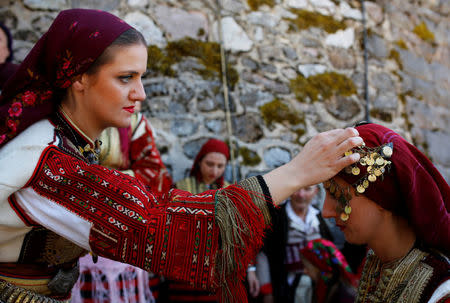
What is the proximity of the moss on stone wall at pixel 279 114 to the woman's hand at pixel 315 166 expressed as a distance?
2.88 metres

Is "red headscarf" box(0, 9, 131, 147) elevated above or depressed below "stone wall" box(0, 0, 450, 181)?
above

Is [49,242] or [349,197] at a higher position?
[349,197]

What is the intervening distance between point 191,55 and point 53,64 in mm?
2591

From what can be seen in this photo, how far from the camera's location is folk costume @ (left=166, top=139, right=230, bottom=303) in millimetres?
3492

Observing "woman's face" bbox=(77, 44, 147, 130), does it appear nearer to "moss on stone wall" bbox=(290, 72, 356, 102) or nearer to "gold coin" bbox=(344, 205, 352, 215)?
"gold coin" bbox=(344, 205, 352, 215)

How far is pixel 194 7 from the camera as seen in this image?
4043 millimetres

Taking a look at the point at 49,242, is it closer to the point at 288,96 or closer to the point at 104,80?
Result: the point at 104,80

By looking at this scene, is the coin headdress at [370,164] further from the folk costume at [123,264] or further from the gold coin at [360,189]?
the folk costume at [123,264]

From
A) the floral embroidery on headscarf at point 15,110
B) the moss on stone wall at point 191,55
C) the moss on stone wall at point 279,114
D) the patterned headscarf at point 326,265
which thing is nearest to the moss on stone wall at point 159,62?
the moss on stone wall at point 191,55

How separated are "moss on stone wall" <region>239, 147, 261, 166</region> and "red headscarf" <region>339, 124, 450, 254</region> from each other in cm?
257

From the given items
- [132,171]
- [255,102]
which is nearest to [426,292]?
[132,171]

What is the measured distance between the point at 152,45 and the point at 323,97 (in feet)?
6.59

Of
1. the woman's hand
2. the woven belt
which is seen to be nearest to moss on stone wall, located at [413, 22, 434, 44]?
the woman's hand

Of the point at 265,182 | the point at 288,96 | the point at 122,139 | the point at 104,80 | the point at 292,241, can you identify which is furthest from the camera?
the point at 288,96
